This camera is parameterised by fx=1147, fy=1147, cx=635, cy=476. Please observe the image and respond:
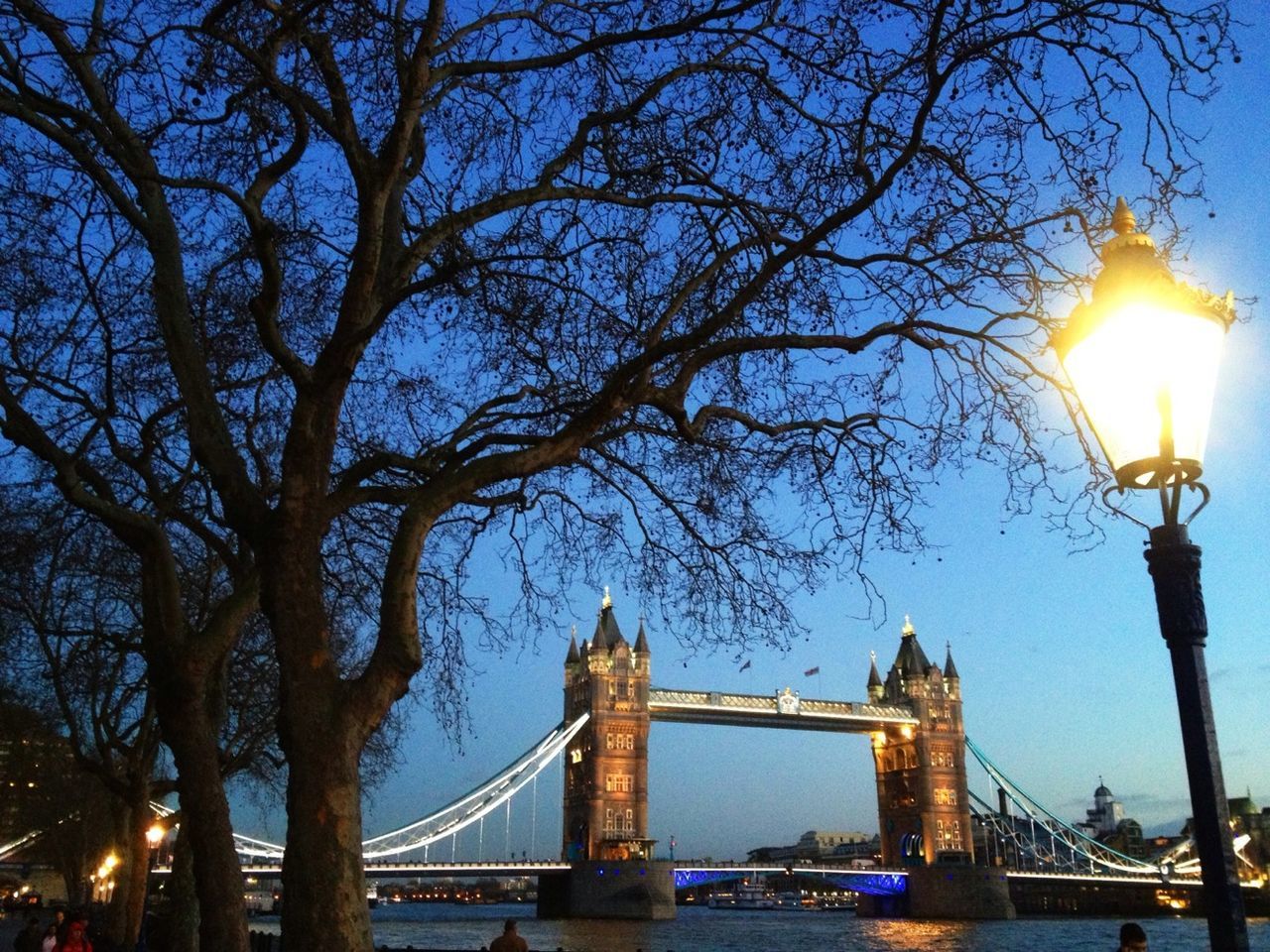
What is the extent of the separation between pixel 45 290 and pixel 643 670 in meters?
78.8

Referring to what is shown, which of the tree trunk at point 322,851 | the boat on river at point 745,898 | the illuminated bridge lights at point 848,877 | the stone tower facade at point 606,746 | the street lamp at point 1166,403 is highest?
the stone tower facade at point 606,746

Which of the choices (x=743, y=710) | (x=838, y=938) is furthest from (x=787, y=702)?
(x=838, y=938)

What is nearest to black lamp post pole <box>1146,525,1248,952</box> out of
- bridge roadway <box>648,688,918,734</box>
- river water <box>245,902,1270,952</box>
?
river water <box>245,902,1270,952</box>

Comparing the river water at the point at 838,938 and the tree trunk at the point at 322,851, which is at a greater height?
the tree trunk at the point at 322,851

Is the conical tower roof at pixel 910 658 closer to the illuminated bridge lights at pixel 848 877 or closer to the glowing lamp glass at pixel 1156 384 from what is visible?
the illuminated bridge lights at pixel 848 877

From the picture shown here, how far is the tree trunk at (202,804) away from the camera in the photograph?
650 centimetres

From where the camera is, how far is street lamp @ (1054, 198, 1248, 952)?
10.7 ft

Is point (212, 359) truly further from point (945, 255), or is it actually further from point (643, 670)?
point (643, 670)

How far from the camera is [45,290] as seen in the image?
8812 mm

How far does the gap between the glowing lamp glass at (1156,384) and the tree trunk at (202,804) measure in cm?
540

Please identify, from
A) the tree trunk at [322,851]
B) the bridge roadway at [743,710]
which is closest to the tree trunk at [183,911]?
the tree trunk at [322,851]

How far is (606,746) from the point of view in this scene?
8256 cm

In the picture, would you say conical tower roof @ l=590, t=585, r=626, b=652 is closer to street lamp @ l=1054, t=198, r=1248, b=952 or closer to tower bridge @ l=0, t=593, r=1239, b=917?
tower bridge @ l=0, t=593, r=1239, b=917

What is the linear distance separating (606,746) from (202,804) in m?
77.8
